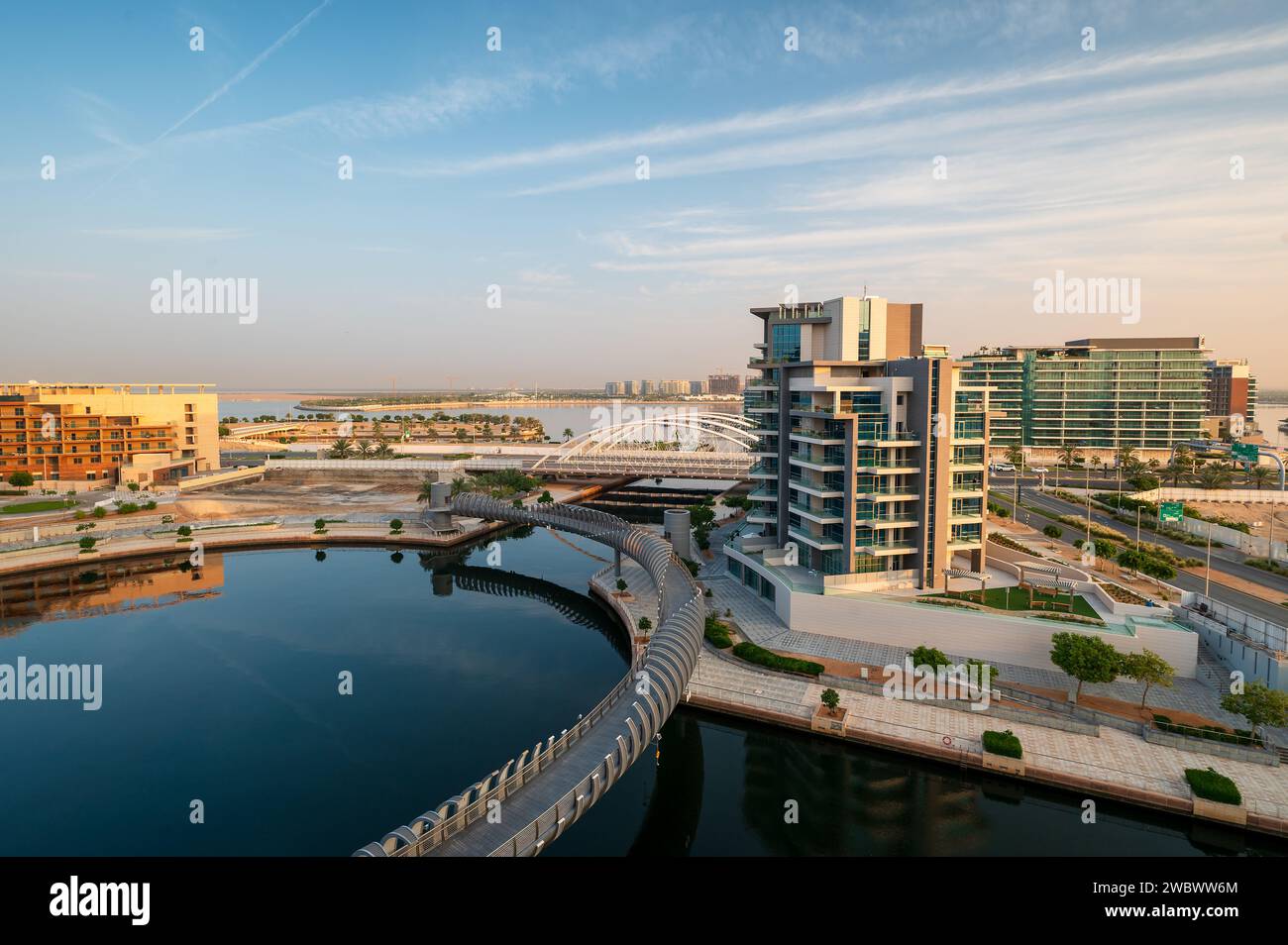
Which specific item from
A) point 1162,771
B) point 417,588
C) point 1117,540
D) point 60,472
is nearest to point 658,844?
point 1162,771

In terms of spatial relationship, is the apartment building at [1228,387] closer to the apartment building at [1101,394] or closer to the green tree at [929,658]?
the apartment building at [1101,394]

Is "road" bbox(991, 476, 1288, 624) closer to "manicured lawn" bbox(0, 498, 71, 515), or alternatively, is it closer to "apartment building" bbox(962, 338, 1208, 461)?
"apartment building" bbox(962, 338, 1208, 461)

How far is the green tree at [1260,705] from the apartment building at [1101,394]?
7380cm

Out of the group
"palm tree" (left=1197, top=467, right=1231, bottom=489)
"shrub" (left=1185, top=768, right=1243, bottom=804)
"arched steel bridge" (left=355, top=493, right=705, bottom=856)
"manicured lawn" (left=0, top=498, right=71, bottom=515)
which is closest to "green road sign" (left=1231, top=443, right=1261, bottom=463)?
"palm tree" (left=1197, top=467, right=1231, bottom=489)

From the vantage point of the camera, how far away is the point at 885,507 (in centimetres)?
3359

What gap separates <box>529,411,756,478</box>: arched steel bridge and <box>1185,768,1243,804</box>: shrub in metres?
60.3

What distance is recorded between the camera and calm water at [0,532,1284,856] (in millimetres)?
20453

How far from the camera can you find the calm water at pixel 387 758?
20453 millimetres

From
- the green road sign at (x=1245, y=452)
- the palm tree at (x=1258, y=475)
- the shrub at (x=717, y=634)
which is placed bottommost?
the shrub at (x=717, y=634)

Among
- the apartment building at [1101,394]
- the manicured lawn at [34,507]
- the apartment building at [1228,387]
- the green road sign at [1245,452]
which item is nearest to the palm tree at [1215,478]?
the green road sign at [1245,452]

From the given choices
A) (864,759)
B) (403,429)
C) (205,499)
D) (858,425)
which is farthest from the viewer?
(403,429)

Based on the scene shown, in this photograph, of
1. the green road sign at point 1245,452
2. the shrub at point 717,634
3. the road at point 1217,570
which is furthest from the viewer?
the green road sign at point 1245,452

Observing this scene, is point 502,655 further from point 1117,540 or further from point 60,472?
point 60,472

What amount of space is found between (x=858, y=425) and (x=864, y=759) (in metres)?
15.3
